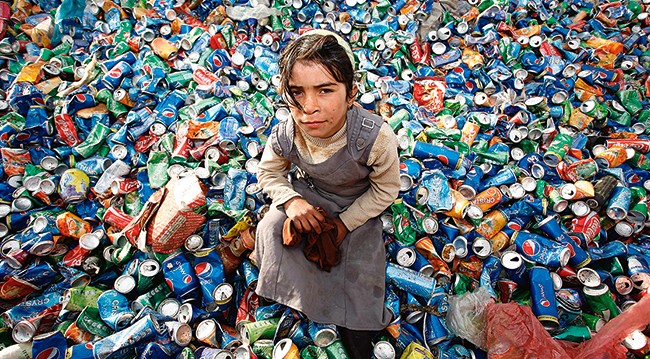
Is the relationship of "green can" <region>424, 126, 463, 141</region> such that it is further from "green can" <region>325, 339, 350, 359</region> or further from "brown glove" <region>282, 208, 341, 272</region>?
"green can" <region>325, 339, 350, 359</region>

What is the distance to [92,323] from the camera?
1.51 meters

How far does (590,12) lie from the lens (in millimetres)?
3109

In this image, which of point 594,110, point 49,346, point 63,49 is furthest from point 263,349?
point 63,49

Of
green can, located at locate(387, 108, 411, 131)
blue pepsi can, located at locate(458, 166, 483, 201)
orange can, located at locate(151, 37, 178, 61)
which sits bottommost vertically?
blue pepsi can, located at locate(458, 166, 483, 201)

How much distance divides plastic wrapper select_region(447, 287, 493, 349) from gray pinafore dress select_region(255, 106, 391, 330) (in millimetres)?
311

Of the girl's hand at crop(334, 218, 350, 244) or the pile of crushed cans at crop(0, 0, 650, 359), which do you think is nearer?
the girl's hand at crop(334, 218, 350, 244)

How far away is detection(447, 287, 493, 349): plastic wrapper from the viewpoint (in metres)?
1.49

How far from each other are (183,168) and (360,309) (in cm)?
116

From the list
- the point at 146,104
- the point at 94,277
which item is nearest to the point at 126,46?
the point at 146,104

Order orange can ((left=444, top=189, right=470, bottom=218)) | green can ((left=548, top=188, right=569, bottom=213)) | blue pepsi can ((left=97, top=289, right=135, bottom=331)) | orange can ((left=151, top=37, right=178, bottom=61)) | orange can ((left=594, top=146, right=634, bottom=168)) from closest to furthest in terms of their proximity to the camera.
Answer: blue pepsi can ((left=97, top=289, right=135, bottom=331)) → orange can ((left=444, top=189, right=470, bottom=218)) → green can ((left=548, top=188, right=569, bottom=213)) → orange can ((left=594, top=146, right=634, bottom=168)) → orange can ((left=151, top=37, right=178, bottom=61))

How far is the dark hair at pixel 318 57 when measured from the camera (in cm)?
103

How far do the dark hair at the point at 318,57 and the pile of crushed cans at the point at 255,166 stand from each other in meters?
0.82

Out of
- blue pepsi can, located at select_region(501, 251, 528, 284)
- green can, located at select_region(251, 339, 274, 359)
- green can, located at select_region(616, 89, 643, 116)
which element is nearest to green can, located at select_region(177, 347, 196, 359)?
green can, located at select_region(251, 339, 274, 359)

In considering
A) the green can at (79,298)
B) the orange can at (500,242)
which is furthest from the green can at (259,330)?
the orange can at (500,242)
